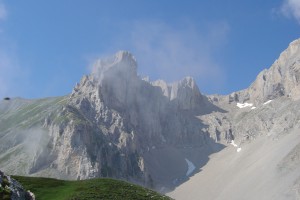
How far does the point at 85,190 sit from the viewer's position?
233 ft

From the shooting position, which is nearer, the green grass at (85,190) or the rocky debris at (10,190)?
the rocky debris at (10,190)

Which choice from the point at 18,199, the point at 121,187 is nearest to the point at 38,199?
the point at 18,199

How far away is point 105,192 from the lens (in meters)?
71.6

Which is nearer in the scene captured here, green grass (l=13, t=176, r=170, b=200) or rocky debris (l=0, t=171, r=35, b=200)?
rocky debris (l=0, t=171, r=35, b=200)

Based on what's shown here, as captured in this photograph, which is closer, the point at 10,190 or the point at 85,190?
the point at 10,190

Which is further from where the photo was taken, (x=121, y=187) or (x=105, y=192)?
(x=121, y=187)

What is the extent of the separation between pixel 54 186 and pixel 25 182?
4.76 metres

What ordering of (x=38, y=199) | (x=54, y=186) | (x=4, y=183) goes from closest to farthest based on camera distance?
(x=4, y=183), (x=38, y=199), (x=54, y=186)

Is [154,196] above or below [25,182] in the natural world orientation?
below

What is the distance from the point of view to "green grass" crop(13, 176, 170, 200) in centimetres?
6731

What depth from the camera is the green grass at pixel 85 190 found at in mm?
67312

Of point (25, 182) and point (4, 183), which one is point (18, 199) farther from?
point (25, 182)

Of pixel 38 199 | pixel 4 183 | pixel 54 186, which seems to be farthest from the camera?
pixel 54 186

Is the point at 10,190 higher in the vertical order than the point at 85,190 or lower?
higher
